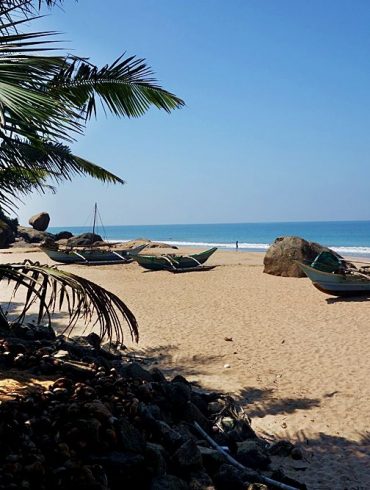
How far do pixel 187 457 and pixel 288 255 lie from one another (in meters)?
17.4

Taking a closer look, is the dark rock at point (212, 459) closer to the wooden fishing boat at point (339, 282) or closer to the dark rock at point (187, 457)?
the dark rock at point (187, 457)

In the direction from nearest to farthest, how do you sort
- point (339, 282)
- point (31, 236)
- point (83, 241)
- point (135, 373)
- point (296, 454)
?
point (296, 454) → point (135, 373) → point (339, 282) → point (83, 241) → point (31, 236)

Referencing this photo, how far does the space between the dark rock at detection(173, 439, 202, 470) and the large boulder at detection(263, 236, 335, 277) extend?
16.6 m

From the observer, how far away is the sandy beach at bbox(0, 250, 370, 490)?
5.57m

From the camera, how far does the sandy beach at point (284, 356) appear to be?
5.57 m

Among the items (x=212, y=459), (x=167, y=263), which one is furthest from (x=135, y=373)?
(x=167, y=263)

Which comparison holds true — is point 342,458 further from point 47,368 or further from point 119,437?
point 47,368

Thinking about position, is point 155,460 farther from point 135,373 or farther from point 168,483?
point 135,373

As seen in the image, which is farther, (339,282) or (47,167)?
(339,282)

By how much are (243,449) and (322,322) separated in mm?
7676

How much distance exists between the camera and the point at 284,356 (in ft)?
29.5

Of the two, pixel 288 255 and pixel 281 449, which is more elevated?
pixel 288 255

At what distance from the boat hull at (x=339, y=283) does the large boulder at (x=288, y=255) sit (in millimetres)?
5009

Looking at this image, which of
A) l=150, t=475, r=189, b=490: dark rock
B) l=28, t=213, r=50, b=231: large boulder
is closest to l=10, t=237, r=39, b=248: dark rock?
l=28, t=213, r=50, b=231: large boulder
